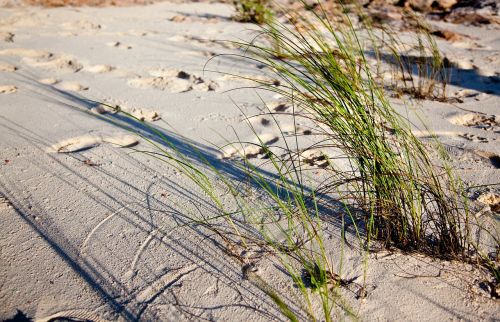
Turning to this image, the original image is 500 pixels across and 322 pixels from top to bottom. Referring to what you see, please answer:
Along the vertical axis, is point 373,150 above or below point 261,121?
above

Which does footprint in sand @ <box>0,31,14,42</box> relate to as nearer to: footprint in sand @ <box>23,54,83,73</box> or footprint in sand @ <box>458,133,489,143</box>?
footprint in sand @ <box>23,54,83,73</box>

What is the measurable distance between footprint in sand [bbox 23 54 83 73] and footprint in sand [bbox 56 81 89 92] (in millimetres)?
246

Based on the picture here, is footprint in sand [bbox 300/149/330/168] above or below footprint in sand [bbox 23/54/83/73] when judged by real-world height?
below

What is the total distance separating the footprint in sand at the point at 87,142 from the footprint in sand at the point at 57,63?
1009 millimetres

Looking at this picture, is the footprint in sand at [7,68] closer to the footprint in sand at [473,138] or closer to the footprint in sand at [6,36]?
the footprint in sand at [6,36]

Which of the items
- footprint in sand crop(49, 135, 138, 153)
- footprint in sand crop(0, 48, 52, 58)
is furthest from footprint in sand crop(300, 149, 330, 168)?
footprint in sand crop(0, 48, 52, 58)

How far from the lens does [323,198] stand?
4.16 ft

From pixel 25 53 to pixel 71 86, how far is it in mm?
838

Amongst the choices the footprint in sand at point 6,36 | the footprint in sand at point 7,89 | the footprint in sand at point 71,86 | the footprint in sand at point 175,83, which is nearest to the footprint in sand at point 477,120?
the footprint in sand at point 175,83

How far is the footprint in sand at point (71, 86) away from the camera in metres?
2.12

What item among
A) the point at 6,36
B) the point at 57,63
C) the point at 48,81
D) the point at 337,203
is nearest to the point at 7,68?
the point at 57,63

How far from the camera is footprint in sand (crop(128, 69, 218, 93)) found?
2.20 m

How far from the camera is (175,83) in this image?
7.41 feet

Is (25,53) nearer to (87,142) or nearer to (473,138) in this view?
(87,142)
